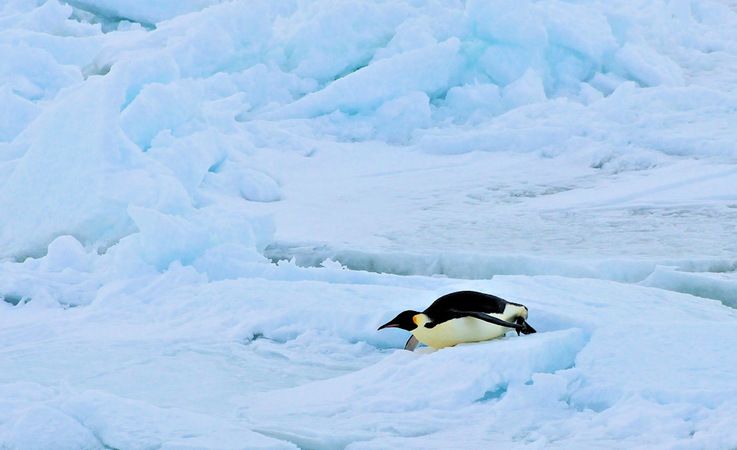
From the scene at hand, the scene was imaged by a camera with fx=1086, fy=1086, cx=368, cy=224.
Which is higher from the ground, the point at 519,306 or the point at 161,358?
the point at 519,306

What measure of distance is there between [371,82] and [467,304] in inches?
245

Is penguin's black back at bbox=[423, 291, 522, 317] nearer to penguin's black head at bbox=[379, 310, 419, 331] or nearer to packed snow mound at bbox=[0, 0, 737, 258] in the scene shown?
penguin's black head at bbox=[379, 310, 419, 331]

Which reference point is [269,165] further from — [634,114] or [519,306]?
[519,306]

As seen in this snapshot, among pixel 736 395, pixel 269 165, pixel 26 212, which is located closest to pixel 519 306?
pixel 736 395

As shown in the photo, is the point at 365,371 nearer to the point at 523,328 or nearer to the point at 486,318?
the point at 486,318

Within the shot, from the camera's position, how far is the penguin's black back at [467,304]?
140 inches

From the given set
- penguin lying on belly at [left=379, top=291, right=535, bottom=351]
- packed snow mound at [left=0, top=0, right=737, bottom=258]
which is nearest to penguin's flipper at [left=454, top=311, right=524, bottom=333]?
penguin lying on belly at [left=379, top=291, right=535, bottom=351]

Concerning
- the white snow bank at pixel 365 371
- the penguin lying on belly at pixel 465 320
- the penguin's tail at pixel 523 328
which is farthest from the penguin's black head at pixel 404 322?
the penguin's tail at pixel 523 328

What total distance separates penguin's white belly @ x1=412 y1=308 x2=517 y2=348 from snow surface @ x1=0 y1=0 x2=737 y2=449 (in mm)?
80

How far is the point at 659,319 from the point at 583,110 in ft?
19.1

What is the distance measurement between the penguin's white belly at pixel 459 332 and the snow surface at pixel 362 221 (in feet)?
0.26

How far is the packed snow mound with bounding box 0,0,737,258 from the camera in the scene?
24.3ft

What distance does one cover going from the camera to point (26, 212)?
6168 mm

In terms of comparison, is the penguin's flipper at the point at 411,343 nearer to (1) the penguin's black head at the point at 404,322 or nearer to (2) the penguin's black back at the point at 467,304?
(1) the penguin's black head at the point at 404,322
